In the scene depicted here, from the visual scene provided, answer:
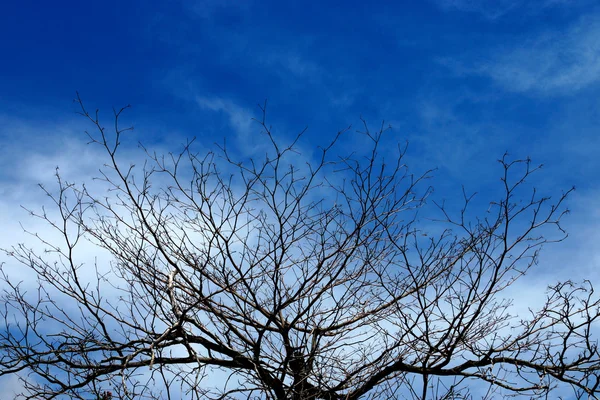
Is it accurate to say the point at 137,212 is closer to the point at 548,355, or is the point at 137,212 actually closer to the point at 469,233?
the point at 469,233

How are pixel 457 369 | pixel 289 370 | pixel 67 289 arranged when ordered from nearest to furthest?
pixel 289 370 → pixel 457 369 → pixel 67 289

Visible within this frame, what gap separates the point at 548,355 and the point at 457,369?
90 centimetres

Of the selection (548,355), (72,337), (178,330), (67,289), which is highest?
(67,289)

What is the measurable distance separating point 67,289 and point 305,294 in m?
2.60

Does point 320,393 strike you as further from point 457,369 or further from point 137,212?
point 137,212

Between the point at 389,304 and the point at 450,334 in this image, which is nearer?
the point at 450,334

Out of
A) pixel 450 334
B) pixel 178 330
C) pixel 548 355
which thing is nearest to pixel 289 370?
pixel 178 330

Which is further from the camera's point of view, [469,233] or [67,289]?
[67,289]

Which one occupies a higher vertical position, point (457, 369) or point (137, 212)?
point (137, 212)

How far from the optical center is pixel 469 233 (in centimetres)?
532

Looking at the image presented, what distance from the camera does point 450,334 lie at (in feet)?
17.5

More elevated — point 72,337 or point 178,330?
point 72,337

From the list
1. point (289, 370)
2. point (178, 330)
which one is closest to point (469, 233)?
point (289, 370)

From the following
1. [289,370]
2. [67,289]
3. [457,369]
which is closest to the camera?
[289,370]
